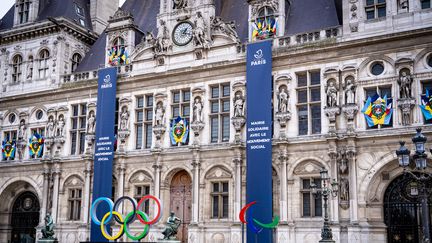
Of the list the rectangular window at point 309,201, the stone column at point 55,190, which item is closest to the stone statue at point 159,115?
the stone column at point 55,190

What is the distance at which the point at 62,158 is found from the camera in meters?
36.3

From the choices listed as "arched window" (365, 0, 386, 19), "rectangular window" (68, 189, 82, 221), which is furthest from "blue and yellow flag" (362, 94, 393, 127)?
"rectangular window" (68, 189, 82, 221)

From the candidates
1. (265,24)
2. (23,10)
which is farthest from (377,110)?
(23,10)

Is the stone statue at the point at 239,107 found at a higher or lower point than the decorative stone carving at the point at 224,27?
lower

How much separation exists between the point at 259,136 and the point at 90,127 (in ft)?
39.0

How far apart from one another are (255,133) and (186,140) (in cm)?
491

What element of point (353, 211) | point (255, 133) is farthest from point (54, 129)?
point (353, 211)

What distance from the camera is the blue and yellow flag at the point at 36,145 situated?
123 ft

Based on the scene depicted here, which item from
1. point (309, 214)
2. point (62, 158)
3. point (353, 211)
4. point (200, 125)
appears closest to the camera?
point (353, 211)

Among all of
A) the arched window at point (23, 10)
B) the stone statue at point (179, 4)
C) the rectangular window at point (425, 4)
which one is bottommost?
the rectangular window at point (425, 4)

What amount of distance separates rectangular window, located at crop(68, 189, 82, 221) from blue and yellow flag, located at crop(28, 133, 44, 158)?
3613mm

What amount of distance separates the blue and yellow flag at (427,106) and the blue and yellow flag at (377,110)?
147cm

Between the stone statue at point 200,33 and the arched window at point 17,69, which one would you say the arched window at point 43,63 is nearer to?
the arched window at point 17,69

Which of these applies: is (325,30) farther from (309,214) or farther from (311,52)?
(309,214)
